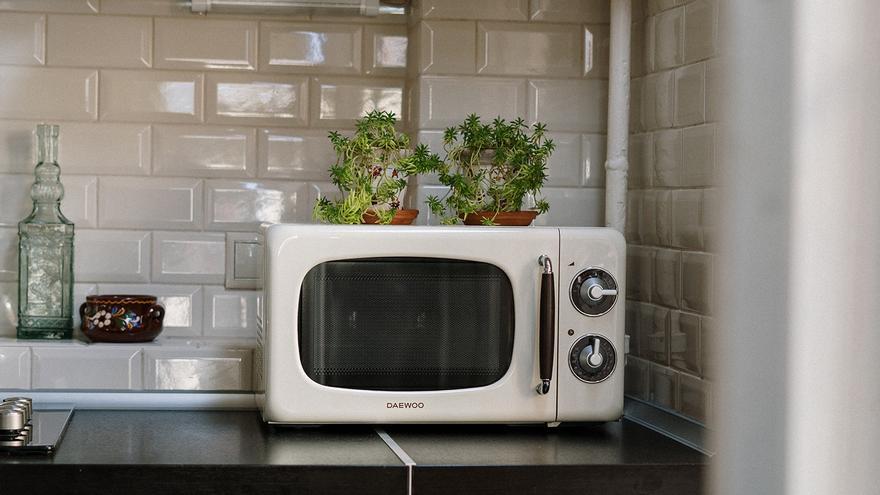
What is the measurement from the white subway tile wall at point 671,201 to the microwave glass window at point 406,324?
0.87 ft

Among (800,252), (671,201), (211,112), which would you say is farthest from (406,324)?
(800,252)

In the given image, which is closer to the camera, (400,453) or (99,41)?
(400,453)

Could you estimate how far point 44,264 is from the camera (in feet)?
5.59

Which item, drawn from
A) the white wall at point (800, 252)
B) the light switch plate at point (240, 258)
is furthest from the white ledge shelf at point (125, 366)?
the white wall at point (800, 252)

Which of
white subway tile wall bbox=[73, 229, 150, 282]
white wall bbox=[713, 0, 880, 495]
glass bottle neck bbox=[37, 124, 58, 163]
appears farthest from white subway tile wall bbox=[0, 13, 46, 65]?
white wall bbox=[713, 0, 880, 495]

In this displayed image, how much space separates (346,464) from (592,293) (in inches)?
15.1

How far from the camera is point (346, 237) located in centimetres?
128

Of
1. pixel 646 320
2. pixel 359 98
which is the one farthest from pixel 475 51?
pixel 646 320

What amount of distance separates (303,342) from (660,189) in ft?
1.87

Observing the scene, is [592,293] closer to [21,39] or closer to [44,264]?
[44,264]

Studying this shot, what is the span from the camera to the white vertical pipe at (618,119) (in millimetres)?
1589

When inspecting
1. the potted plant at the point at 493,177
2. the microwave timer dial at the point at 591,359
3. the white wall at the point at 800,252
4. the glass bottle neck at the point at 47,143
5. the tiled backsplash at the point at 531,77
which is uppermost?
the tiled backsplash at the point at 531,77

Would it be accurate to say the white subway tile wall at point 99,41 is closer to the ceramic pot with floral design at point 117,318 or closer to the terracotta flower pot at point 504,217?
the ceramic pot with floral design at point 117,318

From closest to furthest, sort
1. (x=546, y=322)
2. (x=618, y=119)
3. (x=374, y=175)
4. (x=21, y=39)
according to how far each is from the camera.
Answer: (x=546, y=322) < (x=374, y=175) < (x=618, y=119) < (x=21, y=39)
